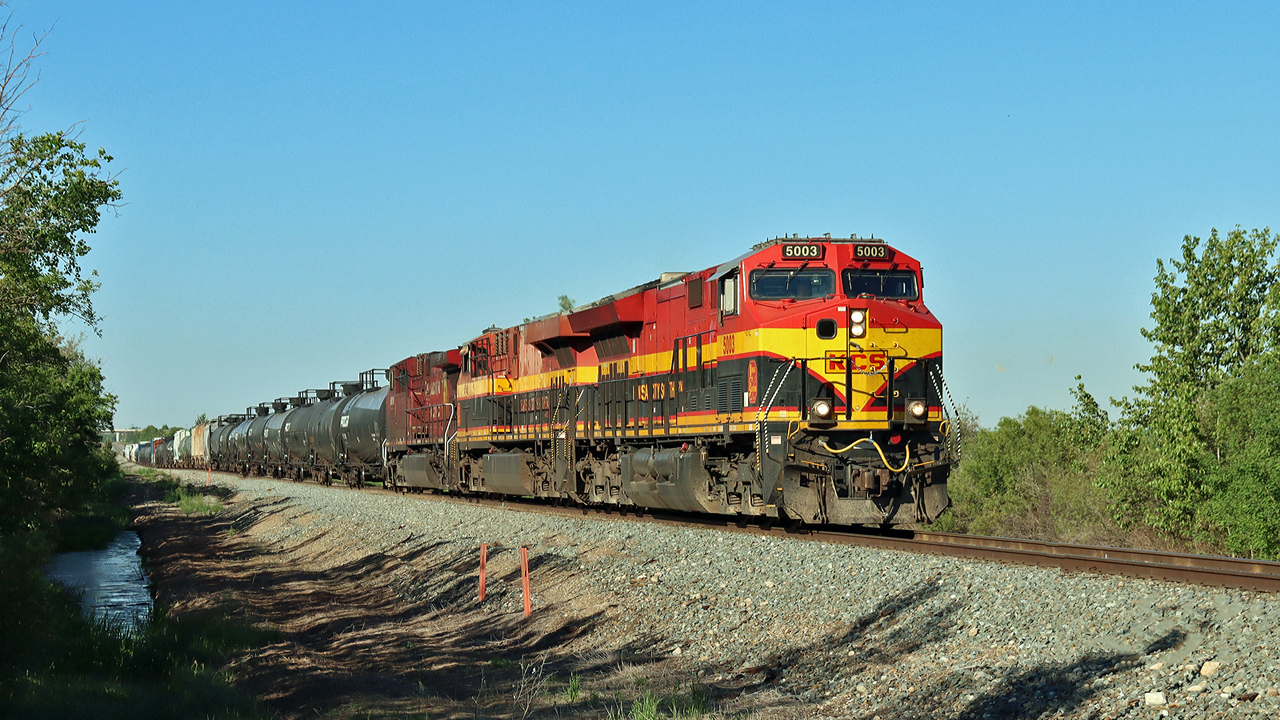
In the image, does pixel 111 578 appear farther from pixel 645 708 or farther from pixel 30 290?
pixel 645 708

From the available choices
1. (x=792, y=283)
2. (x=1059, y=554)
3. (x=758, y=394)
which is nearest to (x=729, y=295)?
(x=792, y=283)

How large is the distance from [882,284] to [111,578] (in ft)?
65.0

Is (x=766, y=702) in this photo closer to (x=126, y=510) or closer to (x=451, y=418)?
(x=451, y=418)

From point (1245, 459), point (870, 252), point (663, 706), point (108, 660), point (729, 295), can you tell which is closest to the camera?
point (663, 706)

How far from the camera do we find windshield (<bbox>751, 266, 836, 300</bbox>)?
16.5m

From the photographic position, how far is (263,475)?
6228cm

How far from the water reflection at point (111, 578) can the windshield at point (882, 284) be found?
1226 centimetres

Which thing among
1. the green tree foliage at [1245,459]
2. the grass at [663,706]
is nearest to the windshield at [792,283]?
the grass at [663,706]

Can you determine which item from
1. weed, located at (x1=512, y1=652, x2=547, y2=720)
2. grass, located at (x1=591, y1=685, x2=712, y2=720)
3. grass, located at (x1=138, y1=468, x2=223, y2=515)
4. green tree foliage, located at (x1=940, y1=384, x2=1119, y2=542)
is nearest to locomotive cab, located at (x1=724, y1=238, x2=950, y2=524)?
weed, located at (x1=512, y1=652, x2=547, y2=720)

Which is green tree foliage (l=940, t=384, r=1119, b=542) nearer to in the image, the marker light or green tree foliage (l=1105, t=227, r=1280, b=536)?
green tree foliage (l=1105, t=227, r=1280, b=536)

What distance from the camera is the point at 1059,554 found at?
43.0ft

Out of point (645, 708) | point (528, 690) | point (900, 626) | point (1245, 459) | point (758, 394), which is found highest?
point (758, 394)

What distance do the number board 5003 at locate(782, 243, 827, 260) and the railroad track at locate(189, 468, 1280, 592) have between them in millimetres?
4148

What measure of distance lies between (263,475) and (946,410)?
5305cm
